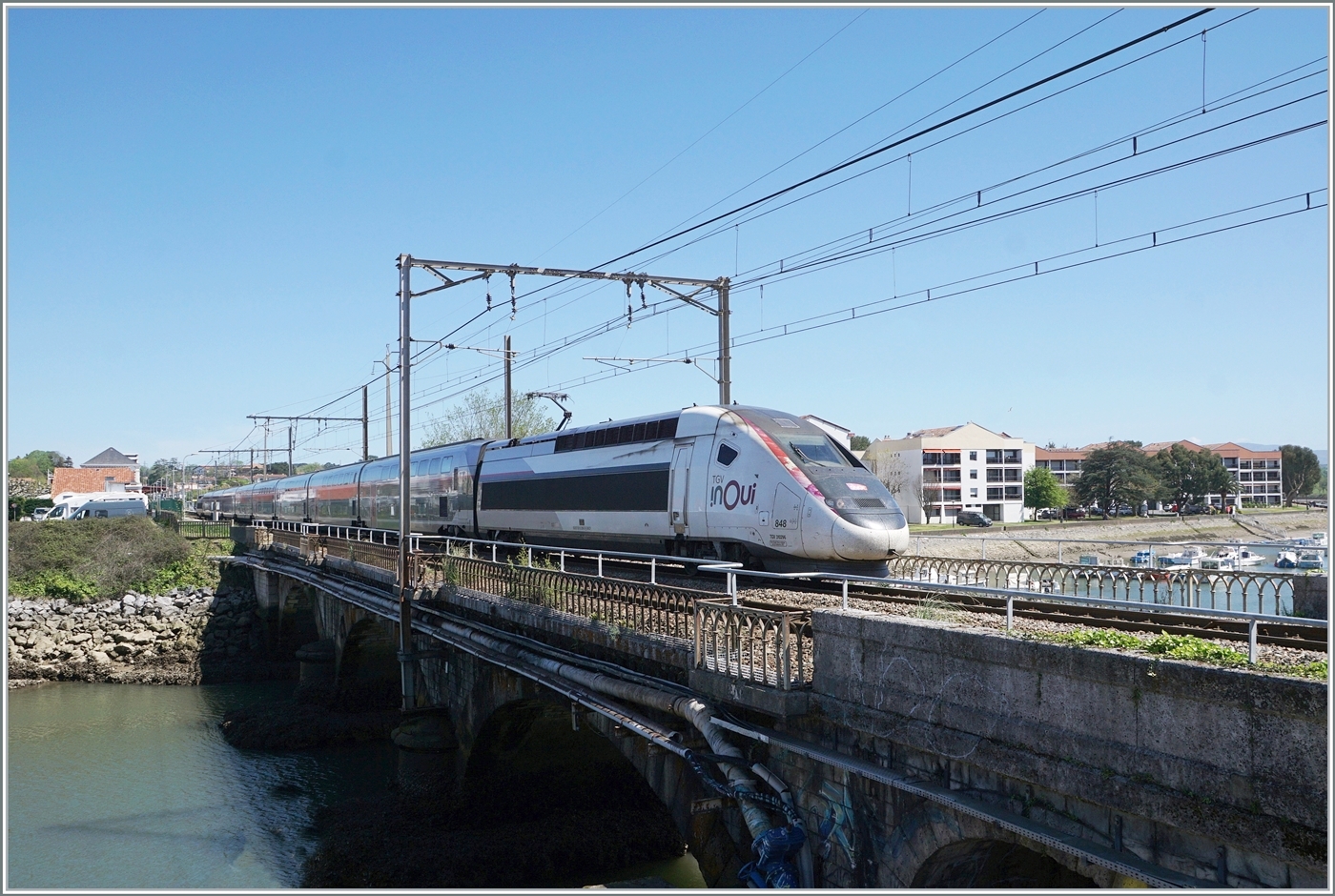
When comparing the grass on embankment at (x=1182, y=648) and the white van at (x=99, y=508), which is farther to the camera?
the white van at (x=99, y=508)

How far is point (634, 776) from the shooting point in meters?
21.3

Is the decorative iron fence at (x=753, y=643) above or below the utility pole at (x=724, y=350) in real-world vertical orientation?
below

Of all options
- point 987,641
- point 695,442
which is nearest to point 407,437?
point 695,442

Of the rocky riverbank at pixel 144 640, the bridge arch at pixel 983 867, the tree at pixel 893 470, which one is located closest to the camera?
the bridge arch at pixel 983 867

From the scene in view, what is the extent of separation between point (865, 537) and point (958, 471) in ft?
231

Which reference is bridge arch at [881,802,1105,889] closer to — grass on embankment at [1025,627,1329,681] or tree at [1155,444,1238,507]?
grass on embankment at [1025,627,1329,681]

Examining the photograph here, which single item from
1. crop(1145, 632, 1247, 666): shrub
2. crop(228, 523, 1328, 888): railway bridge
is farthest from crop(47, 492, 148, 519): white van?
crop(1145, 632, 1247, 666): shrub

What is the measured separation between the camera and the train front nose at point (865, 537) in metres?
14.8

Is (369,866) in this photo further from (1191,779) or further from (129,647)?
(129,647)

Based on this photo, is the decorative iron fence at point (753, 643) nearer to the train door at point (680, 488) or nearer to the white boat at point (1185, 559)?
the white boat at point (1185, 559)

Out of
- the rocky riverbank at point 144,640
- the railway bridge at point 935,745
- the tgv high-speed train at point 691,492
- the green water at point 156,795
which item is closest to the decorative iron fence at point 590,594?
the railway bridge at point 935,745

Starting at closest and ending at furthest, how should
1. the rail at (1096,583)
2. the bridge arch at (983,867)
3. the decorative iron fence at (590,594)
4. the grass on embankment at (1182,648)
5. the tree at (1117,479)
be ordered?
the grass on embankment at (1182,648), the rail at (1096,583), the bridge arch at (983,867), the decorative iron fence at (590,594), the tree at (1117,479)

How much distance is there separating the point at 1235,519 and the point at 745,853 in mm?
42261

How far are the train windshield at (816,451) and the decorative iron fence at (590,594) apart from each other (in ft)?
13.6
